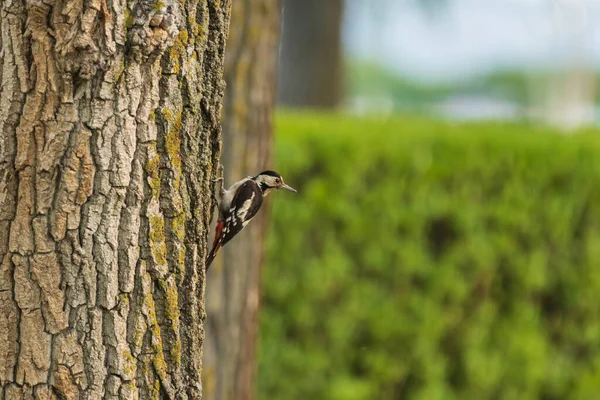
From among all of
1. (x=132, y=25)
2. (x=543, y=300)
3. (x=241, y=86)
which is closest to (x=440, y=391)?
(x=543, y=300)

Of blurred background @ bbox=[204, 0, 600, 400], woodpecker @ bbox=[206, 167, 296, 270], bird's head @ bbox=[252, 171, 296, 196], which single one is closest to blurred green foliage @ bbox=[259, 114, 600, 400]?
blurred background @ bbox=[204, 0, 600, 400]

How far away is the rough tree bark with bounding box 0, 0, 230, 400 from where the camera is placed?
108 inches

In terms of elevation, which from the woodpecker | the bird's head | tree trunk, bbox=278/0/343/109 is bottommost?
the woodpecker

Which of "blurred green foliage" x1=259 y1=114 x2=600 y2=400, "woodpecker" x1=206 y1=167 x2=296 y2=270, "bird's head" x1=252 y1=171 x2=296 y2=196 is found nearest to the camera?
"woodpecker" x1=206 y1=167 x2=296 y2=270

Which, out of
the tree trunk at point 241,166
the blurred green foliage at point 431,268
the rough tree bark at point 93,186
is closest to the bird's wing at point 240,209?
the tree trunk at point 241,166

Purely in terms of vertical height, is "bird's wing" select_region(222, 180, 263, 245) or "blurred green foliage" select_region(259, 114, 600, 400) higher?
"bird's wing" select_region(222, 180, 263, 245)

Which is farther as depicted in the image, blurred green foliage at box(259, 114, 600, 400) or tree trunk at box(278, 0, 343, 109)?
tree trunk at box(278, 0, 343, 109)

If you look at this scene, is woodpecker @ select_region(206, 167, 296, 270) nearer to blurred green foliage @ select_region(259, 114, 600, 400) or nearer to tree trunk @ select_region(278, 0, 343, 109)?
blurred green foliage @ select_region(259, 114, 600, 400)

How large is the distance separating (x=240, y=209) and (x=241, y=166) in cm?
98

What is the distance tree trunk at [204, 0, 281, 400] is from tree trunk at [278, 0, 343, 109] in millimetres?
7346

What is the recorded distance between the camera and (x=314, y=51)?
12789 mm

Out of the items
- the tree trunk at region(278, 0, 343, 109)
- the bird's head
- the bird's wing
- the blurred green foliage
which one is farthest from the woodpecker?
the tree trunk at region(278, 0, 343, 109)

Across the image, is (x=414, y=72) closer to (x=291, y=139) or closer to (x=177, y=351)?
(x=291, y=139)

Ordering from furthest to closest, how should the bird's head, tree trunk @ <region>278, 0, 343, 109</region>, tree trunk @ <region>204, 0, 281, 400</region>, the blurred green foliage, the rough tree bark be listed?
tree trunk @ <region>278, 0, 343, 109</region> < the blurred green foliage < tree trunk @ <region>204, 0, 281, 400</region> < the bird's head < the rough tree bark
